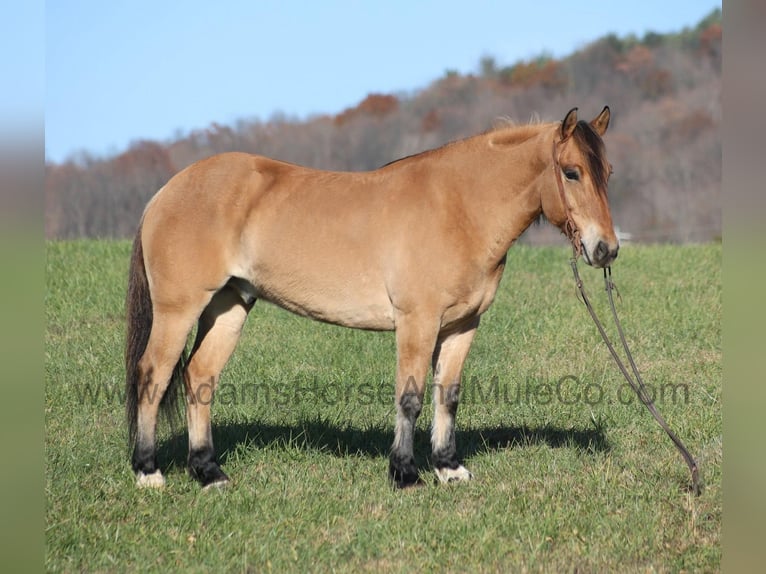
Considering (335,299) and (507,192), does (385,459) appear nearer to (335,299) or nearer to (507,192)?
(335,299)

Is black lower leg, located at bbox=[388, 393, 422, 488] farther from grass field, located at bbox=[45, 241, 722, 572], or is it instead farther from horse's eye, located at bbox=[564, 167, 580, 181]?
horse's eye, located at bbox=[564, 167, 580, 181]

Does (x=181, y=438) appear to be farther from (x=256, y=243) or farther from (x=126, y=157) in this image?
(x=126, y=157)

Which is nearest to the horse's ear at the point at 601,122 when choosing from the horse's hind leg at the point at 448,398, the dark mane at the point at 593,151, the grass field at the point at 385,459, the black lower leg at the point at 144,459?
the dark mane at the point at 593,151

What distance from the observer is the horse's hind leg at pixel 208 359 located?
5738 mm

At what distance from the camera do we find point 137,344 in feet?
18.9

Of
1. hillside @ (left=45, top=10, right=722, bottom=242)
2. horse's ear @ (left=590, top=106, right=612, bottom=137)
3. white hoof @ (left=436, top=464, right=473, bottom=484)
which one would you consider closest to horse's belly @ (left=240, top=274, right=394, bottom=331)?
white hoof @ (left=436, top=464, right=473, bottom=484)

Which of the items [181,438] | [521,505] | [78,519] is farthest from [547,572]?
[181,438]

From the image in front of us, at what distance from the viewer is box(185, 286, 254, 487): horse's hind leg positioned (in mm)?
5738

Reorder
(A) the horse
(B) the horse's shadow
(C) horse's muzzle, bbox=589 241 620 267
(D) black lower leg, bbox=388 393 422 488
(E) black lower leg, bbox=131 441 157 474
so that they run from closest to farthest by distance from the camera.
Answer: (C) horse's muzzle, bbox=589 241 620 267 < (A) the horse < (D) black lower leg, bbox=388 393 422 488 < (E) black lower leg, bbox=131 441 157 474 < (B) the horse's shadow

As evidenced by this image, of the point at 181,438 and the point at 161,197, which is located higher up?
the point at 161,197

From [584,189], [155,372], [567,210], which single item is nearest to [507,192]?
[567,210]

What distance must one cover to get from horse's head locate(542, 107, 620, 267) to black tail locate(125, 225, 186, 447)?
2888mm

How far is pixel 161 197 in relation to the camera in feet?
18.8

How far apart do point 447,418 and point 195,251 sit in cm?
212
